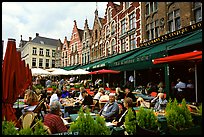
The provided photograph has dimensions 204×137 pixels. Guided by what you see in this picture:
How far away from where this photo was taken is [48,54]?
4934 cm

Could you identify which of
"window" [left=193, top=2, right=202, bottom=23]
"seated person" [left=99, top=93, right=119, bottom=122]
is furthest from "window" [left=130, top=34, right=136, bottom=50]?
"seated person" [left=99, top=93, right=119, bottom=122]

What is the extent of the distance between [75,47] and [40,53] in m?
16.7

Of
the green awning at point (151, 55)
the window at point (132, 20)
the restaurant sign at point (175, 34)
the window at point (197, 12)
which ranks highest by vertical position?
the window at point (132, 20)

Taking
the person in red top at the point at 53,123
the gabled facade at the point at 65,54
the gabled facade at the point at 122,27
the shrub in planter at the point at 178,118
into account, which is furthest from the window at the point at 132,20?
the gabled facade at the point at 65,54

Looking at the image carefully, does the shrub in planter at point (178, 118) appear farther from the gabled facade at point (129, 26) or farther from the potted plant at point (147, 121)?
the gabled facade at point (129, 26)

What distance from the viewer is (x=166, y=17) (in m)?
14.4

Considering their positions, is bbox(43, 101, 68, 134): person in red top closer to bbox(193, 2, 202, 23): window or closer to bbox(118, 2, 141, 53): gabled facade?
bbox(193, 2, 202, 23): window

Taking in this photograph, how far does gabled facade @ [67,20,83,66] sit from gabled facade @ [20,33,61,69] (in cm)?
1387

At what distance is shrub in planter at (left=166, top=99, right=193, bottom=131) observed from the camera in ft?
12.0

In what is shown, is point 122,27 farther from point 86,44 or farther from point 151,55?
point 86,44

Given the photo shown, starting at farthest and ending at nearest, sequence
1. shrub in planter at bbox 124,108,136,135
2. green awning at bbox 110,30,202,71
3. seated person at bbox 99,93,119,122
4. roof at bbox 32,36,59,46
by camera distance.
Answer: roof at bbox 32,36,59,46, green awning at bbox 110,30,202,71, seated person at bbox 99,93,119,122, shrub in planter at bbox 124,108,136,135

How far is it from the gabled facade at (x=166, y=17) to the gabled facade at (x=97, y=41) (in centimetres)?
928

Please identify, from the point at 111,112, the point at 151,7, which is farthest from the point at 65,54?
the point at 111,112

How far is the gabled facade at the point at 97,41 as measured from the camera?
85.2 ft
